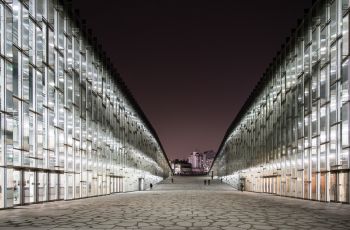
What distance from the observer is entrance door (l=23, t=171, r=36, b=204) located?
26906 mm

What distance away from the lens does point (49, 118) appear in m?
31.7

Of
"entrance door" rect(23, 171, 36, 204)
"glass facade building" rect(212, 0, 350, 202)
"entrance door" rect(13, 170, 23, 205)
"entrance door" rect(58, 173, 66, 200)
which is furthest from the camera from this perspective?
"entrance door" rect(58, 173, 66, 200)

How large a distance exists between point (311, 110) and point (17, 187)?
24021mm

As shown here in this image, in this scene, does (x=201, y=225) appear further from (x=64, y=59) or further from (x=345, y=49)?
(x=64, y=59)

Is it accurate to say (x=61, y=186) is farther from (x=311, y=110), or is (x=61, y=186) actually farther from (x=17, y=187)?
(x=311, y=110)

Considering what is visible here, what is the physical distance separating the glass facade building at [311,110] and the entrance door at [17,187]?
21081 millimetres

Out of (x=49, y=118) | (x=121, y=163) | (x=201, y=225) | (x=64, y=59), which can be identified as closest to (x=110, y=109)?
(x=121, y=163)

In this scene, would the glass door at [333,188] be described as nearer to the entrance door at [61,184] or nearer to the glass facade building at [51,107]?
the glass facade building at [51,107]

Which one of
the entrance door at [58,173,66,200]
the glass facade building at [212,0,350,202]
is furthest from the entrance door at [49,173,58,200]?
the glass facade building at [212,0,350,202]

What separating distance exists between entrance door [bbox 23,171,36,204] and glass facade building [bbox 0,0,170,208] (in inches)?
2.6

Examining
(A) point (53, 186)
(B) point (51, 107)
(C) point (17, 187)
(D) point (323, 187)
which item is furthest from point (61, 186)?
(D) point (323, 187)

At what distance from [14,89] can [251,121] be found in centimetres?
5353

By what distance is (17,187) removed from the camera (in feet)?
84.5

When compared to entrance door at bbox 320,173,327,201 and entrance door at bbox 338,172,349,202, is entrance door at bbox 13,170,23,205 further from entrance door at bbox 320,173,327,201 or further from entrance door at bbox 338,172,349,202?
entrance door at bbox 320,173,327,201
